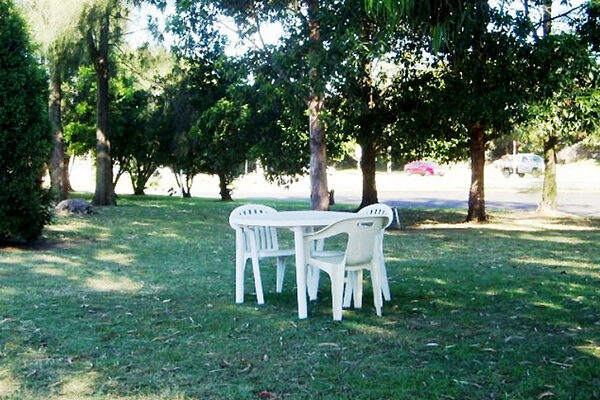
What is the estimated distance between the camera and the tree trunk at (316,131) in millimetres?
12478

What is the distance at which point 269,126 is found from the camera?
17078 mm

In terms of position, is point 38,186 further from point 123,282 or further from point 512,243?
point 512,243

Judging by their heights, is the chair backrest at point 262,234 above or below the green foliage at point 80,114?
below

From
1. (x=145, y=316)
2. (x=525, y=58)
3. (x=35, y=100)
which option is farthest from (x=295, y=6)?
(x=145, y=316)

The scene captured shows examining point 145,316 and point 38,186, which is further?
point 38,186

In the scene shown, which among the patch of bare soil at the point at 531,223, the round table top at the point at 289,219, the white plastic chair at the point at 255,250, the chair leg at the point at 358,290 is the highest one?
the round table top at the point at 289,219

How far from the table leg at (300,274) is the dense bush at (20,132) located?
5.88 metres

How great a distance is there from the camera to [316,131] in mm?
14211

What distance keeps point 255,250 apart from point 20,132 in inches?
211

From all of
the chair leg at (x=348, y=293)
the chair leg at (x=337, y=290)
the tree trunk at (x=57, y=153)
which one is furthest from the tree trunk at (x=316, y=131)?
the tree trunk at (x=57, y=153)

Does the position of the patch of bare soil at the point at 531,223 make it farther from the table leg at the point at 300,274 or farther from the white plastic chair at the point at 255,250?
the table leg at the point at 300,274

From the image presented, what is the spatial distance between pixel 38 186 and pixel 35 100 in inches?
50.0

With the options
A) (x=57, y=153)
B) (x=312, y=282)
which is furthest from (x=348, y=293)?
(x=57, y=153)

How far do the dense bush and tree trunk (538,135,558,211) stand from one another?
1156 centimetres
